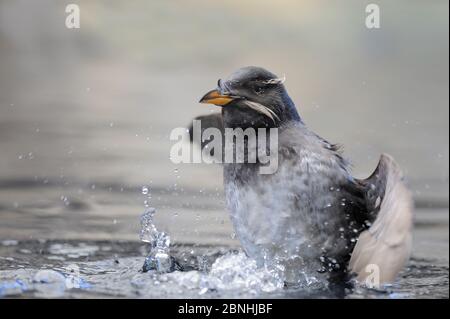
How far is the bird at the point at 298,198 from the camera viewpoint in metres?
6.17

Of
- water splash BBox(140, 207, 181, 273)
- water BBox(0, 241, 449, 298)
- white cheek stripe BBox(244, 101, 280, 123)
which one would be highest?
white cheek stripe BBox(244, 101, 280, 123)

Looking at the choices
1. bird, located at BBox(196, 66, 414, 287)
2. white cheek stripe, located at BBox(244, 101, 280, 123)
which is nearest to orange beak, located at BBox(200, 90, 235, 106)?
bird, located at BBox(196, 66, 414, 287)

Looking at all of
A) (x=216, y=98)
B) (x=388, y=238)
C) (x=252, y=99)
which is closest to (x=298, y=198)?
(x=388, y=238)

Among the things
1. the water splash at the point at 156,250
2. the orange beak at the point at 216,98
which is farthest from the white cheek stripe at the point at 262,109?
the water splash at the point at 156,250

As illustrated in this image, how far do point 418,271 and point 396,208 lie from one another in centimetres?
110

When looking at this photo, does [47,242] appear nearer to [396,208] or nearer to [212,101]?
[212,101]

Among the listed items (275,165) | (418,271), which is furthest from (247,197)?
(418,271)

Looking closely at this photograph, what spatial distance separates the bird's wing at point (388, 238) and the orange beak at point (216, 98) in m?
1.17

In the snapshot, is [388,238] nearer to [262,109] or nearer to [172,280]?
[262,109]

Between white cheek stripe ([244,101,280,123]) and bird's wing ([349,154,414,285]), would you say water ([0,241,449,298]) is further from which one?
white cheek stripe ([244,101,280,123])

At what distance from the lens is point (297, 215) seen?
6.18 meters

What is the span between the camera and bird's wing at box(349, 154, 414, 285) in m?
5.84
